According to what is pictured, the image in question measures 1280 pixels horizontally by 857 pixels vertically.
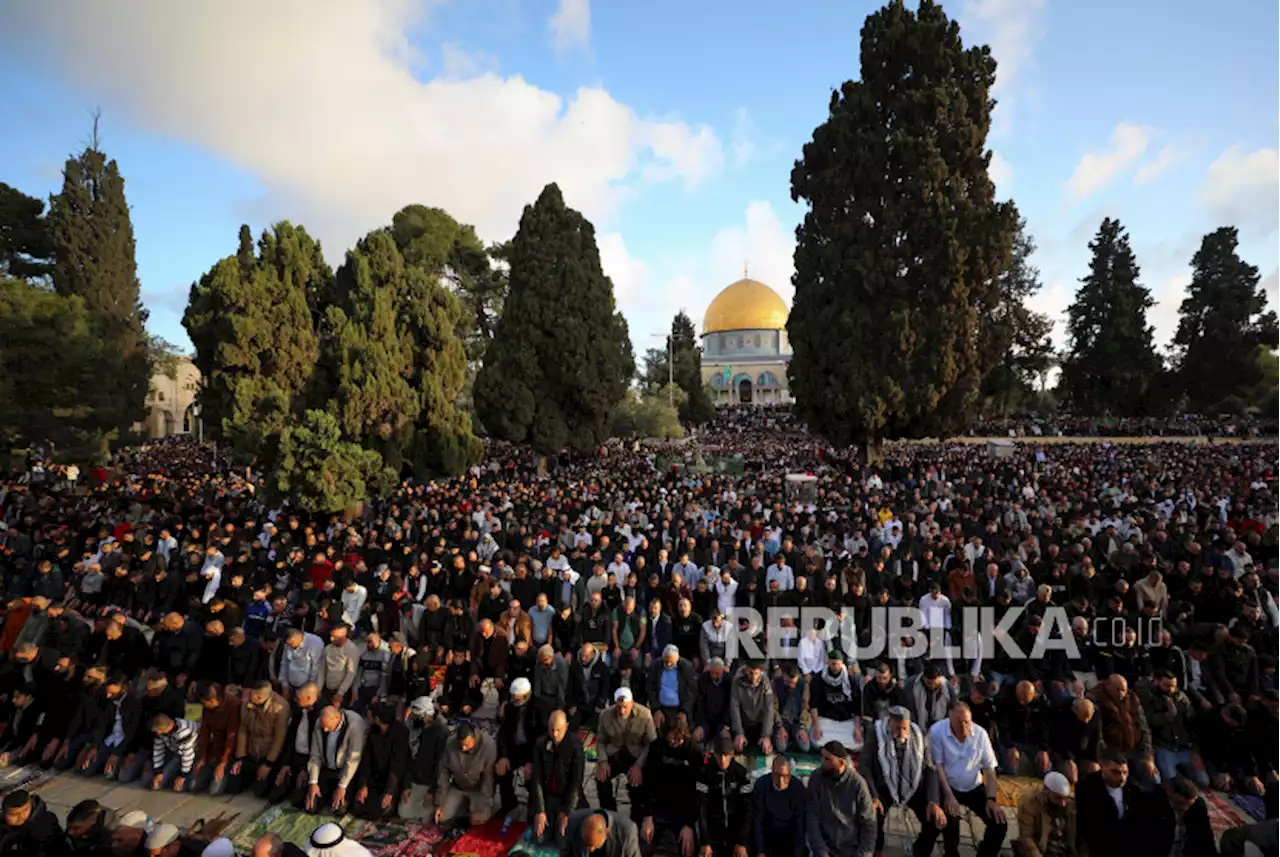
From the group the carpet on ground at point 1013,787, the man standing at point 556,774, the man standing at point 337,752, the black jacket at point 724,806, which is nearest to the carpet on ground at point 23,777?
the man standing at point 337,752

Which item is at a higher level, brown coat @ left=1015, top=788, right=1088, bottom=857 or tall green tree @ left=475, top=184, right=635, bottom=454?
tall green tree @ left=475, top=184, right=635, bottom=454

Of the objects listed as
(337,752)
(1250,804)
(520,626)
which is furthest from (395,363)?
(1250,804)

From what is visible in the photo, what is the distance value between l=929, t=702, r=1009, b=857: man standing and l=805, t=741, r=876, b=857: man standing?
62 centimetres

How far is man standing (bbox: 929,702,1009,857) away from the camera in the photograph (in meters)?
4.06

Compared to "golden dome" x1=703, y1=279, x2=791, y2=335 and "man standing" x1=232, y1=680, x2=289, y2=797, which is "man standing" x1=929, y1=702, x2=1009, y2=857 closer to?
"man standing" x1=232, y1=680, x2=289, y2=797

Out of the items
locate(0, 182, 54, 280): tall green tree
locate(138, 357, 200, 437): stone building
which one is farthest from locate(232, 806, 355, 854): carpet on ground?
locate(138, 357, 200, 437): stone building

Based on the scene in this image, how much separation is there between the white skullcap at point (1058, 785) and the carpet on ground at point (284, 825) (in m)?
4.56

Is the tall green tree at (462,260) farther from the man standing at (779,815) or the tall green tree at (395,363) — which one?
the man standing at (779,815)

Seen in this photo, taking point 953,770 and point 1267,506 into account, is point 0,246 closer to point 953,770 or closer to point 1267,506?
point 953,770

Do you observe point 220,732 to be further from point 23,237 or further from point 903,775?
point 23,237

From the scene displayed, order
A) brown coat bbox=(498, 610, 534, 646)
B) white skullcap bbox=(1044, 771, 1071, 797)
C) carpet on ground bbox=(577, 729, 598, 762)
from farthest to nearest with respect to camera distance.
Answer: brown coat bbox=(498, 610, 534, 646)
carpet on ground bbox=(577, 729, 598, 762)
white skullcap bbox=(1044, 771, 1071, 797)

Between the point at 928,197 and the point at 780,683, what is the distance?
1731cm

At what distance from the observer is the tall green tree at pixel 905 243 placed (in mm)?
18781

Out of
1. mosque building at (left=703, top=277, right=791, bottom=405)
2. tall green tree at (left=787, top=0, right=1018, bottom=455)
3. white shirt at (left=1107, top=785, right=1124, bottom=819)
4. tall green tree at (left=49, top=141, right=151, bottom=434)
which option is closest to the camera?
white shirt at (left=1107, top=785, right=1124, bottom=819)
